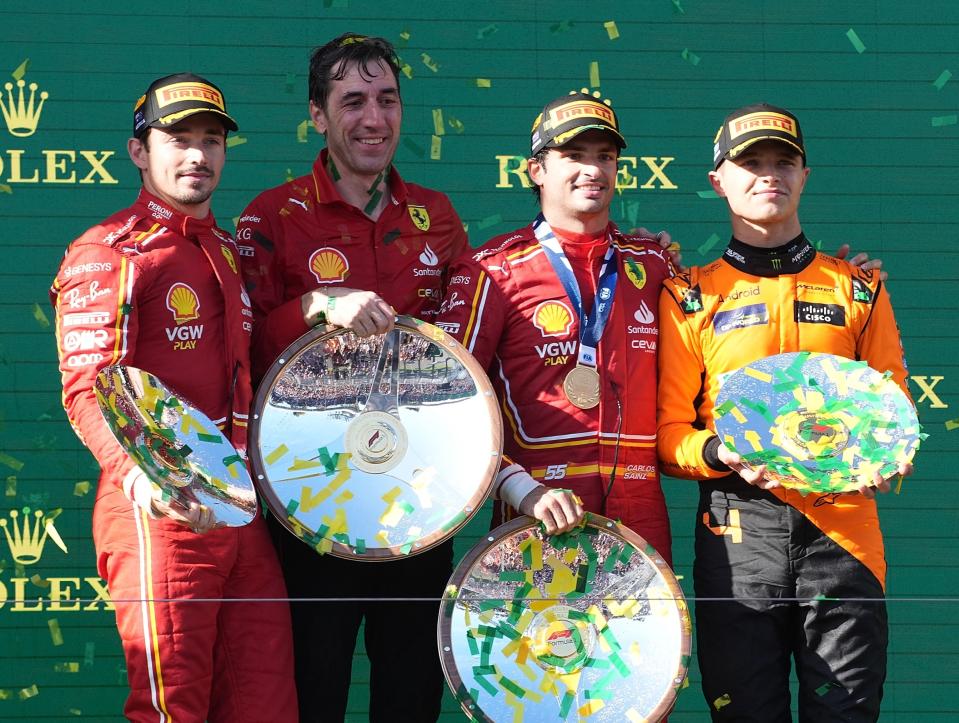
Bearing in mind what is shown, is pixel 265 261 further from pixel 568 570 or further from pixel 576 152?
pixel 568 570

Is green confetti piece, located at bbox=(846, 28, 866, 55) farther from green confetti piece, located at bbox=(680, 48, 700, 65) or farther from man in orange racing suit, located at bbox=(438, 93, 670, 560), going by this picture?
man in orange racing suit, located at bbox=(438, 93, 670, 560)

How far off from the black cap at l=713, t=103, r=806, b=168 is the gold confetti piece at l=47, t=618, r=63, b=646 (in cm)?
231

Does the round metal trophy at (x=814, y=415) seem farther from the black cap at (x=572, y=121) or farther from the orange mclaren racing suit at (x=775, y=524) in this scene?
the black cap at (x=572, y=121)

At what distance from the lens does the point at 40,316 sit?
4.41 meters

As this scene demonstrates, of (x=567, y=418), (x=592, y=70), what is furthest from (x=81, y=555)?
(x=592, y=70)

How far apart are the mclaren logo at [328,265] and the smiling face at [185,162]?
29 centimetres

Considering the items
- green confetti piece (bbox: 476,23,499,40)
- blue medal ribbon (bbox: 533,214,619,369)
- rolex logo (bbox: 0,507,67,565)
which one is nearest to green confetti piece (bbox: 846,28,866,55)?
green confetti piece (bbox: 476,23,499,40)

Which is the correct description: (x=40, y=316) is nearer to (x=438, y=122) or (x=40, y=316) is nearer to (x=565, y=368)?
(x=438, y=122)

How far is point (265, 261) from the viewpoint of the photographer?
141 inches

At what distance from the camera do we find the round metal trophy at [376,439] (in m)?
3.25

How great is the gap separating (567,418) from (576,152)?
626 mm

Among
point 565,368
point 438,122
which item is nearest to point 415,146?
point 438,122

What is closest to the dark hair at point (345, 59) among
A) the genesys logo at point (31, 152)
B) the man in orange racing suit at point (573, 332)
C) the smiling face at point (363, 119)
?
the smiling face at point (363, 119)

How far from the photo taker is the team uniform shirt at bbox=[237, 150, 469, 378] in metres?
3.57
